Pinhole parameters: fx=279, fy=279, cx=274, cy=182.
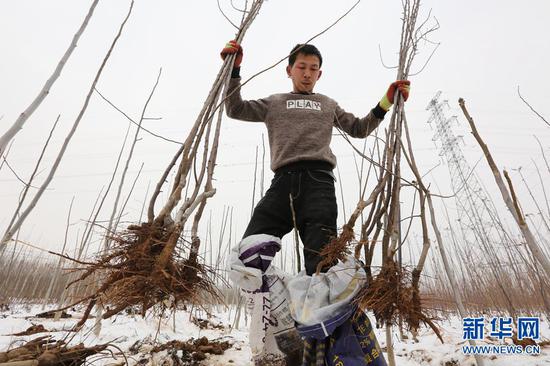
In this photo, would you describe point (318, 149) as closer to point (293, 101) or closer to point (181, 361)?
point (293, 101)

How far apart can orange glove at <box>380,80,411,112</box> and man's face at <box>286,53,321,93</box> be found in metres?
0.42

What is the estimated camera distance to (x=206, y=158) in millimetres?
1170

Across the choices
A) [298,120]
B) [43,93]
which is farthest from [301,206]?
[43,93]

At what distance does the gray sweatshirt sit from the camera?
143 cm

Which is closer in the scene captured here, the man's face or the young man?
the young man

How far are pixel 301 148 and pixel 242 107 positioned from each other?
42 cm

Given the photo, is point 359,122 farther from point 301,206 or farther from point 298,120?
point 301,206

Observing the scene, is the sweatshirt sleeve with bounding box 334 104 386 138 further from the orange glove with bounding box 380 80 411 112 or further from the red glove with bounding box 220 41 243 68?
the red glove with bounding box 220 41 243 68

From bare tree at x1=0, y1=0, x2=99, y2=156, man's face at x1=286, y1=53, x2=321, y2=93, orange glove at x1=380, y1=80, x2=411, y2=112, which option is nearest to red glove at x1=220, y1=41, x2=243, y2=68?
man's face at x1=286, y1=53, x2=321, y2=93

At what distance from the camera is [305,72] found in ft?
5.38

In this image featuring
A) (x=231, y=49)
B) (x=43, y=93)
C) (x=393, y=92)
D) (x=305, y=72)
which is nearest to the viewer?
(x=43, y=93)

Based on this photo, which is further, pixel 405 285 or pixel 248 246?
pixel 248 246

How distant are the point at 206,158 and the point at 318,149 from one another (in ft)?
1.88

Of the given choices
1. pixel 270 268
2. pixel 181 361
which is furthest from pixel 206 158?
pixel 181 361
